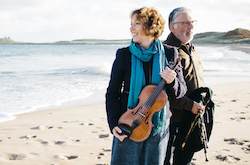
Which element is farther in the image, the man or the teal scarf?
the man

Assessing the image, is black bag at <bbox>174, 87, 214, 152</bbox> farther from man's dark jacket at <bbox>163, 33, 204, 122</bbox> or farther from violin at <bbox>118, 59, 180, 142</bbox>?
violin at <bbox>118, 59, 180, 142</bbox>

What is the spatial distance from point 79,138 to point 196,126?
90.3 inches

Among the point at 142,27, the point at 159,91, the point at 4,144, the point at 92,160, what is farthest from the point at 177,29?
the point at 4,144

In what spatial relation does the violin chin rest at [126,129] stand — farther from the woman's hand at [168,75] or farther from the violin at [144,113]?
the woman's hand at [168,75]

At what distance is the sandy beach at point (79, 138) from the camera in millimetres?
3285

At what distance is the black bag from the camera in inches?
95.3

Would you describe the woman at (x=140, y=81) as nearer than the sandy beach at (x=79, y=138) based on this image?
Yes

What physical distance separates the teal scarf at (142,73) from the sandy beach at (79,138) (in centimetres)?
163

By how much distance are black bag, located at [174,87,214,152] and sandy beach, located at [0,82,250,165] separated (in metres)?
0.83

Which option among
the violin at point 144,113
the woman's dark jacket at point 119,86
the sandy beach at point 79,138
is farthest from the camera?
the sandy beach at point 79,138

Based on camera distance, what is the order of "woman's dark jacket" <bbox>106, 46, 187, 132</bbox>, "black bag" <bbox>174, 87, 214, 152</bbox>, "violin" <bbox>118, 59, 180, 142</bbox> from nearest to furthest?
"violin" <bbox>118, 59, 180, 142</bbox> → "woman's dark jacket" <bbox>106, 46, 187, 132</bbox> → "black bag" <bbox>174, 87, 214, 152</bbox>

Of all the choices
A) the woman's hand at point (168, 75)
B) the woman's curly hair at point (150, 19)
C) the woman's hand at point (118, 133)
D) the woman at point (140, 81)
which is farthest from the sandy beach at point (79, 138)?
the woman's curly hair at point (150, 19)

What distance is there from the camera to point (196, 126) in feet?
7.98

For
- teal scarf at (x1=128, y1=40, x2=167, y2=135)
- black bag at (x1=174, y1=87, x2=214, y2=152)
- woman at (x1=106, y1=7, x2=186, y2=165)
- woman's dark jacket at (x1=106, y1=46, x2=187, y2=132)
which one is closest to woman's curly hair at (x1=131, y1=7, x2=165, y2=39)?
woman at (x1=106, y1=7, x2=186, y2=165)
